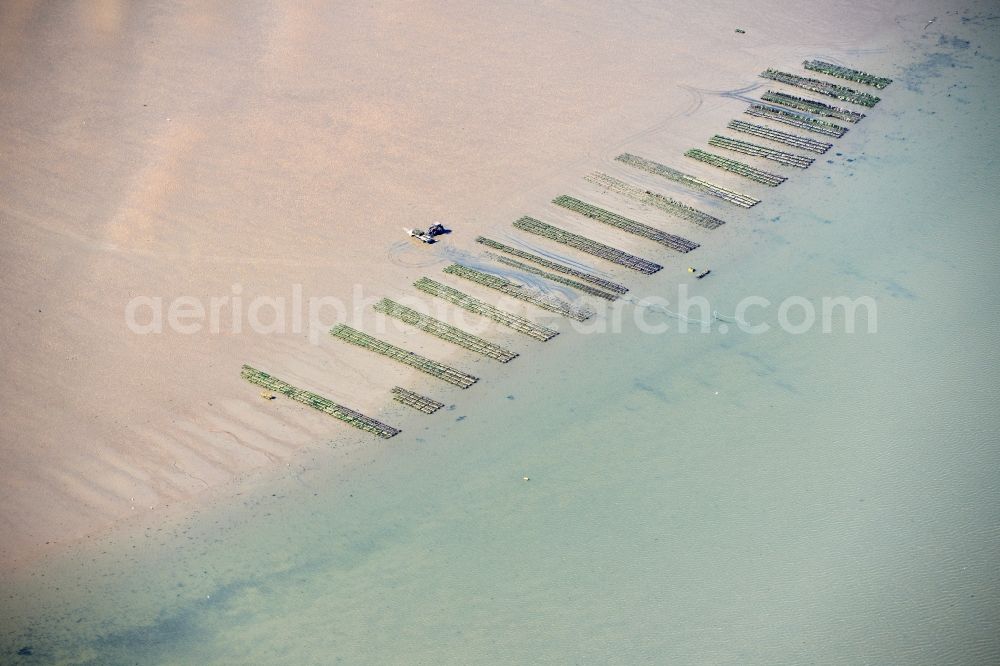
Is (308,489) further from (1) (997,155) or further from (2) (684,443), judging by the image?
(1) (997,155)

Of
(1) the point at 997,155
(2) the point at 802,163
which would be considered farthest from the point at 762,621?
(1) the point at 997,155

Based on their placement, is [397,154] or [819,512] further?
[397,154]

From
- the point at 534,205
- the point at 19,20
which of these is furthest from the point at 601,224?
the point at 19,20

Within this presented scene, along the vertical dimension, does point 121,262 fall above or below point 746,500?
above

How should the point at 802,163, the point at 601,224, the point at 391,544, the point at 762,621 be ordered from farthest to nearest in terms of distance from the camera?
the point at 802,163, the point at 601,224, the point at 391,544, the point at 762,621

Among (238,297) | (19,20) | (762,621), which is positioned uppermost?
(19,20)

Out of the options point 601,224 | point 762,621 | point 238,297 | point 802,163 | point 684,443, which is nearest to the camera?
point 762,621

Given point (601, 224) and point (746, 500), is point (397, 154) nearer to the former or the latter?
point (601, 224)
